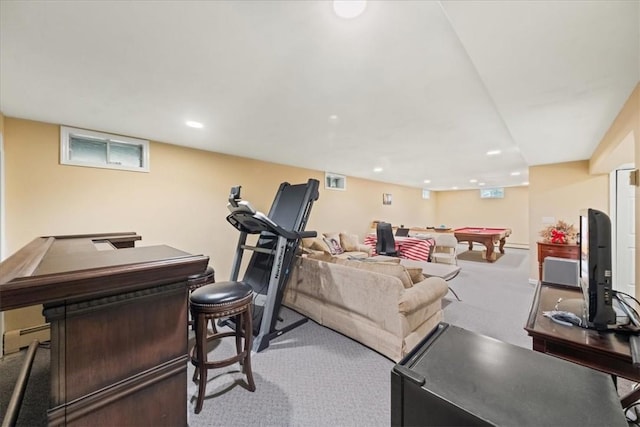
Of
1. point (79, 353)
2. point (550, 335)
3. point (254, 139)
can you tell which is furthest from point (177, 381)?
point (254, 139)

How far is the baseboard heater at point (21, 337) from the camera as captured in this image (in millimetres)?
2349

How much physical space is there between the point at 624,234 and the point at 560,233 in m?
0.71

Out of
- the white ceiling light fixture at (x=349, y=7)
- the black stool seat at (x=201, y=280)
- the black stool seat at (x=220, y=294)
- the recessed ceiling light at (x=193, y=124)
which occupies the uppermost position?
the recessed ceiling light at (x=193, y=124)

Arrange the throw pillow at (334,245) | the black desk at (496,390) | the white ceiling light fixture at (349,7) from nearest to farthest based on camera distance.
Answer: the black desk at (496,390) → the white ceiling light fixture at (349,7) → the throw pillow at (334,245)

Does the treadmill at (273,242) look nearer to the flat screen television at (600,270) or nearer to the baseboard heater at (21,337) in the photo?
the baseboard heater at (21,337)

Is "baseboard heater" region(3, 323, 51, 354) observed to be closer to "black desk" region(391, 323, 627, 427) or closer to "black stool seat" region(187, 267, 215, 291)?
"black stool seat" region(187, 267, 215, 291)

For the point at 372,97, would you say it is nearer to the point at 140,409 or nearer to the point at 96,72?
the point at 96,72

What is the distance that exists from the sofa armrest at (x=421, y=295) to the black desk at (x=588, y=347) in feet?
2.83

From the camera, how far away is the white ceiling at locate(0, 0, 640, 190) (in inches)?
50.0

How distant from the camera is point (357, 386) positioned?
1.89 m

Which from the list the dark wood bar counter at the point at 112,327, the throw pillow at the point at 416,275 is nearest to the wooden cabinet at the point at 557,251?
the throw pillow at the point at 416,275

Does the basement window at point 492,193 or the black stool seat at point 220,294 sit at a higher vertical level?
the basement window at point 492,193

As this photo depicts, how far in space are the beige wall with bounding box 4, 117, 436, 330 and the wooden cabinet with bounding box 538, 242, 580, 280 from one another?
447 centimetres

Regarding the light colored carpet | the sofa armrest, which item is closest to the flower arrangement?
the light colored carpet
